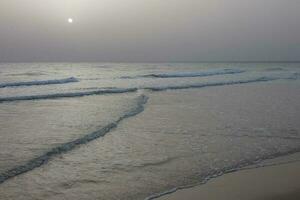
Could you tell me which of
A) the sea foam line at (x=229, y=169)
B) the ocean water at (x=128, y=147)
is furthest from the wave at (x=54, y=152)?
the sea foam line at (x=229, y=169)

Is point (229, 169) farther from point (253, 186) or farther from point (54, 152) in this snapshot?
point (54, 152)

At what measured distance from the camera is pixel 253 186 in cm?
284

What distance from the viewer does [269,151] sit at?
12.8 feet

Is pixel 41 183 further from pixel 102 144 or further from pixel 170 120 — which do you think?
pixel 170 120

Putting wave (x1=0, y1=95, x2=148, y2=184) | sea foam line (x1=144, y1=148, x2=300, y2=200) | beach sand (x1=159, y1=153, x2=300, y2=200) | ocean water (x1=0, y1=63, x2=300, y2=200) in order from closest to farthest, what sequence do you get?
beach sand (x1=159, y1=153, x2=300, y2=200)
sea foam line (x1=144, y1=148, x2=300, y2=200)
ocean water (x1=0, y1=63, x2=300, y2=200)
wave (x1=0, y1=95, x2=148, y2=184)

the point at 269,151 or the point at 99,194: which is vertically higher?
the point at 269,151

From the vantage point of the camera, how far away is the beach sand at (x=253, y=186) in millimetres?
2627

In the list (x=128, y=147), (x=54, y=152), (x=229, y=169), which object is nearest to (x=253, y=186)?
(x=229, y=169)

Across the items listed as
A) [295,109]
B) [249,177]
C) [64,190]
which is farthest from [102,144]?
[295,109]

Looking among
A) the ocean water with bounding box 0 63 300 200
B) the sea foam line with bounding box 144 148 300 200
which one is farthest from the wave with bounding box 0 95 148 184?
the sea foam line with bounding box 144 148 300 200

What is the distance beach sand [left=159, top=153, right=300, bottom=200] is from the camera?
2627 millimetres

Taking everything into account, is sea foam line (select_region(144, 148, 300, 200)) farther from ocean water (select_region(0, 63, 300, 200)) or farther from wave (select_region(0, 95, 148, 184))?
wave (select_region(0, 95, 148, 184))

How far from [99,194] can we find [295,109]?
5260 mm

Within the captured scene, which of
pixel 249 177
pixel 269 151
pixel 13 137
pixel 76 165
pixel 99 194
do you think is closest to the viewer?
pixel 99 194
